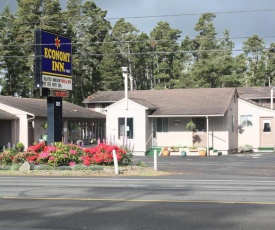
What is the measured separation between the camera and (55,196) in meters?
12.9

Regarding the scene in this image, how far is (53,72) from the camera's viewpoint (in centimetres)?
2572

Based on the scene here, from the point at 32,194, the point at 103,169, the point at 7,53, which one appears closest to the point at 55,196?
the point at 32,194

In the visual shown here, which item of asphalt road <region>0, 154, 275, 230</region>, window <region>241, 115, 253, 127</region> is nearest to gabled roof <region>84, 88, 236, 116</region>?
window <region>241, 115, 253, 127</region>

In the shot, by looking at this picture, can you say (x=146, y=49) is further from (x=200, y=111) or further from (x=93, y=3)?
(x=200, y=111)

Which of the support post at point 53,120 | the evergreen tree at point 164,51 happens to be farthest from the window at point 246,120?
the evergreen tree at point 164,51

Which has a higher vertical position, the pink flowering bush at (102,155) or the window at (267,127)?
the window at (267,127)

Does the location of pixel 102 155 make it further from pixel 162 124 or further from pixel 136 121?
pixel 162 124

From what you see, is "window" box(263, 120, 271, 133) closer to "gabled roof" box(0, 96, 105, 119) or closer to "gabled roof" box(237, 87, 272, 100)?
"gabled roof" box(237, 87, 272, 100)

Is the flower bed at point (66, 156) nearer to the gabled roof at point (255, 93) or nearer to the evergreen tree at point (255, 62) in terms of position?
the gabled roof at point (255, 93)

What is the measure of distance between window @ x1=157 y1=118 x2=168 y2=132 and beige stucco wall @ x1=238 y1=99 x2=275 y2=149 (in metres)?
6.89

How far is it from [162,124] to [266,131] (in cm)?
882

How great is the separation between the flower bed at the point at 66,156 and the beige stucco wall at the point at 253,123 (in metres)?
17.8

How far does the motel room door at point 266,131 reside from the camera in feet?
130

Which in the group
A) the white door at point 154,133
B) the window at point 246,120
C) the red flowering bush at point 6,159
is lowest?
the red flowering bush at point 6,159
